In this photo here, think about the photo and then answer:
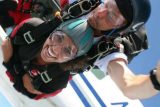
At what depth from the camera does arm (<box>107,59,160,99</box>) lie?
3.76 ft

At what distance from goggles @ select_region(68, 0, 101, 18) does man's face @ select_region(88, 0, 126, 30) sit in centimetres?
4

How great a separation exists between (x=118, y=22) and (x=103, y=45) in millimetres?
105

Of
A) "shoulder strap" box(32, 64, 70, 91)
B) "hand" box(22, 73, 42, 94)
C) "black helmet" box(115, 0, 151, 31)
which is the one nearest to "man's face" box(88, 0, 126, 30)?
"black helmet" box(115, 0, 151, 31)

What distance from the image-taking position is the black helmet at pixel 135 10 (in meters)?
1.31

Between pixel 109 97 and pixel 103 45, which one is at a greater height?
pixel 103 45

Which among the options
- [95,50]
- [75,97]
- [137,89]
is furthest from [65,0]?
[137,89]

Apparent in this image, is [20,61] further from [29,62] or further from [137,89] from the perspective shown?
[137,89]

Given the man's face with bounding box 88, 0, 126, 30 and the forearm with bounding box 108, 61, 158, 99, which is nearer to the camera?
the forearm with bounding box 108, 61, 158, 99

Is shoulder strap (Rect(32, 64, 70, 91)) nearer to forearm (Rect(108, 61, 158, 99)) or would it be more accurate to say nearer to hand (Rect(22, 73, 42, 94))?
hand (Rect(22, 73, 42, 94))

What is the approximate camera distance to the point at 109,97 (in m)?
2.21

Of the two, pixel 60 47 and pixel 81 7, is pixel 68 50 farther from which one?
pixel 81 7

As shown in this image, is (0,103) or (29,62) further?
(0,103)

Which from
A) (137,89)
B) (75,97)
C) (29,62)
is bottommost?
(75,97)

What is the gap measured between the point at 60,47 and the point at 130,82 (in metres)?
0.28
